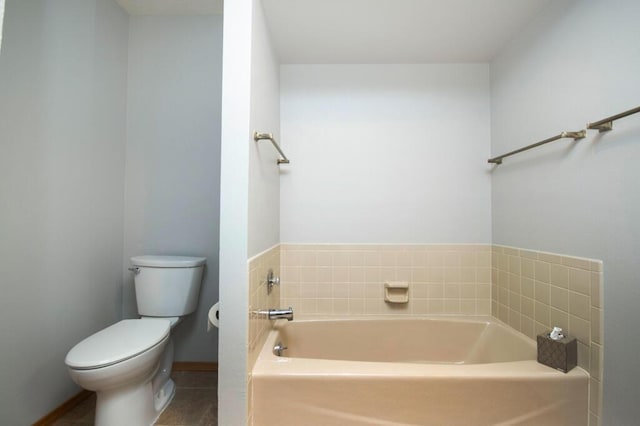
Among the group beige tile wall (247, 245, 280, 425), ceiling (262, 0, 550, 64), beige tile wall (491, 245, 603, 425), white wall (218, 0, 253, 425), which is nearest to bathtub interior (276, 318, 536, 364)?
beige tile wall (491, 245, 603, 425)

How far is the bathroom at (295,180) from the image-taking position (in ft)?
3.30

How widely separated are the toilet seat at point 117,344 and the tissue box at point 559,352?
5.86 feet

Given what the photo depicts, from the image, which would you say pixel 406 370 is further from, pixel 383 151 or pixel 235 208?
pixel 383 151

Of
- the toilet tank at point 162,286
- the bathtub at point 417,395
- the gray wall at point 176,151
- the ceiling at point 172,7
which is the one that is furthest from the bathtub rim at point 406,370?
the ceiling at point 172,7

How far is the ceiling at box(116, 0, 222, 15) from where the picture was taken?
179 centimetres

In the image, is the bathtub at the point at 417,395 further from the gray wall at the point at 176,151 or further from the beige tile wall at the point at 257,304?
the gray wall at the point at 176,151

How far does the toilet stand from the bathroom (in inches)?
8.8

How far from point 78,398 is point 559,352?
2505mm

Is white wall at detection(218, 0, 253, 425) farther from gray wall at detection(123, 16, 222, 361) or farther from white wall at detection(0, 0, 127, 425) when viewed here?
white wall at detection(0, 0, 127, 425)

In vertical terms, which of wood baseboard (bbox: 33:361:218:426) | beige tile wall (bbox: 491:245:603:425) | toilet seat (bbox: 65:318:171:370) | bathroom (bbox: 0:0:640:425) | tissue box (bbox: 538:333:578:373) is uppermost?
bathroom (bbox: 0:0:640:425)

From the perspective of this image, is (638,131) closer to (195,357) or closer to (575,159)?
(575,159)

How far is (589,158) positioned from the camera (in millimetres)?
1083

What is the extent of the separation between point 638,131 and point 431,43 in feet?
3.62

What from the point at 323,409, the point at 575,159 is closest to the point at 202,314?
the point at 323,409
